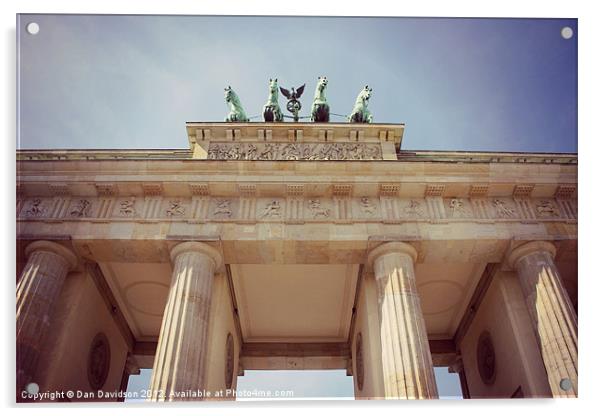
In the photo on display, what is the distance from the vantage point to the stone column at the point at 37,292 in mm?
10363

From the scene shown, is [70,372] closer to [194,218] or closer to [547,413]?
[194,218]

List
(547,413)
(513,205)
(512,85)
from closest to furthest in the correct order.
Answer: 1. (547,413)
2. (512,85)
3. (513,205)

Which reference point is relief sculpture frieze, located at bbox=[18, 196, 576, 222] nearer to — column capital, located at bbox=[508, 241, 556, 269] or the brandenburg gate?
the brandenburg gate

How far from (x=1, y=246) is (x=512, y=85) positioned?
431 inches

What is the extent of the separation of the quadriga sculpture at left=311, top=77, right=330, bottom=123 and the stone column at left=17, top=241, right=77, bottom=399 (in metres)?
8.80

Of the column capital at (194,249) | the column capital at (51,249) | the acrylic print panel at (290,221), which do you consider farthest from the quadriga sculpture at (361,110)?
the column capital at (51,249)

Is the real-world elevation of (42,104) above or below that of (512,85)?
below

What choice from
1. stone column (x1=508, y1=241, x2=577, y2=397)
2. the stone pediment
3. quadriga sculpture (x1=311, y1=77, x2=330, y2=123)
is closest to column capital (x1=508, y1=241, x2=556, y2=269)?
stone column (x1=508, y1=241, x2=577, y2=397)

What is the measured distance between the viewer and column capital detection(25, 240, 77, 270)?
39.7ft

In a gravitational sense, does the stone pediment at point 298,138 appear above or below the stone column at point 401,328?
above

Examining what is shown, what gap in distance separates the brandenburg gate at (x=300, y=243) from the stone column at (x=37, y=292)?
4 centimetres

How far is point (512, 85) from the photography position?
10.3 metres

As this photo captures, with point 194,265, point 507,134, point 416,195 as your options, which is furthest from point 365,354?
point 507,134

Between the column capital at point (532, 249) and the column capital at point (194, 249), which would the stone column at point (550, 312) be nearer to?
the column capital at point (532, 249)
